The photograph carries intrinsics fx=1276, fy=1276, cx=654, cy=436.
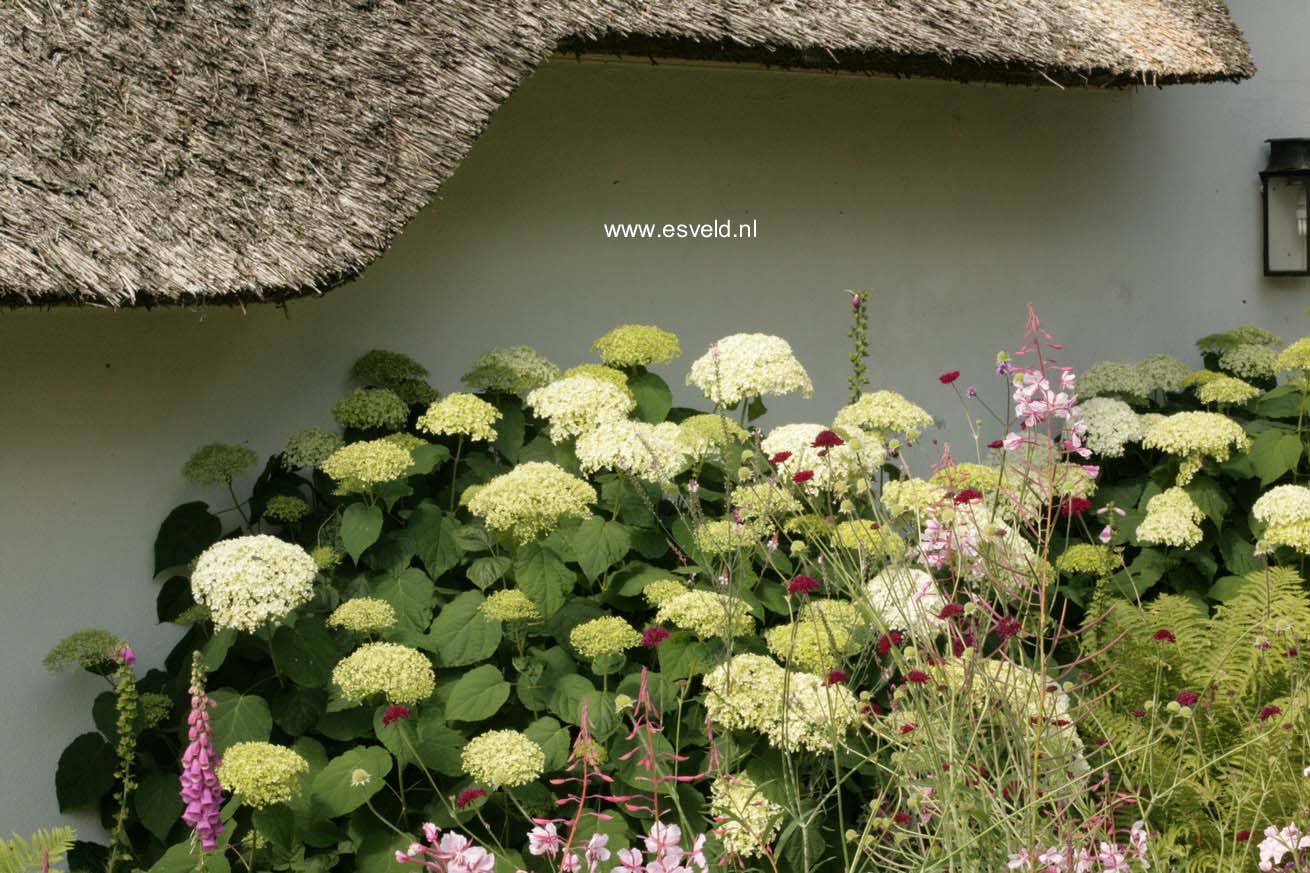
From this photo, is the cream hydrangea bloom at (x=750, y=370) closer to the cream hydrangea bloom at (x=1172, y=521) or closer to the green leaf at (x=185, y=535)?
the cream hydrangea bloom at (x=1172, y=521)

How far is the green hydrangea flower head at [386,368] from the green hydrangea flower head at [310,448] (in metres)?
0.34

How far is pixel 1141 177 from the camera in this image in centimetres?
605

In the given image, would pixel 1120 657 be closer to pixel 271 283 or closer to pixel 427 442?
pixel 427 442

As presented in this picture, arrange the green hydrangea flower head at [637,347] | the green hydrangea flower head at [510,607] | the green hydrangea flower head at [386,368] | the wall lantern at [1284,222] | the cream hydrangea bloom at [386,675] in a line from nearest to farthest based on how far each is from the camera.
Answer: the cream hydrangea bloom at [386,675]
the green hydrangea flower head at [510,607]
the green hydrangea flower head at [637,347]
the green hydrangea flower head at [386,368]
the wall lantern at [1284,222]

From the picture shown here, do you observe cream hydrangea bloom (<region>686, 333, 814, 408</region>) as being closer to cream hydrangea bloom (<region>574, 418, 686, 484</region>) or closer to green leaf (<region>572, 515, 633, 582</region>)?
cream hydrangea bloom (<region>574, 418, 686, 484</region>)

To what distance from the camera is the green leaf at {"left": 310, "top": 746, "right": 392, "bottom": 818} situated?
282 centimetres

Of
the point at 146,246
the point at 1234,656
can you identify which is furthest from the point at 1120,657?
the point at 146,246

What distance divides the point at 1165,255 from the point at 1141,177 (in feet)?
1.28

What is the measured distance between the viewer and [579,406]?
358 centimetres

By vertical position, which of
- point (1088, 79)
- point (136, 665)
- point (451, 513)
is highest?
point (1088, 79)

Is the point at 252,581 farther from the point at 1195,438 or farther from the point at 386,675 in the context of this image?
the point at 1195,438

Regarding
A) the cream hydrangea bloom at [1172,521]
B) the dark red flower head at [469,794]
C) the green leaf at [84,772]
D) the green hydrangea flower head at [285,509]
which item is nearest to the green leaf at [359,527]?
the green hydrangea flower head at [285,509]

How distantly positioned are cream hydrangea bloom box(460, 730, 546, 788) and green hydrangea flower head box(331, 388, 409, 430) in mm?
1382

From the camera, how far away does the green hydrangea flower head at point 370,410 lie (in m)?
3.84
